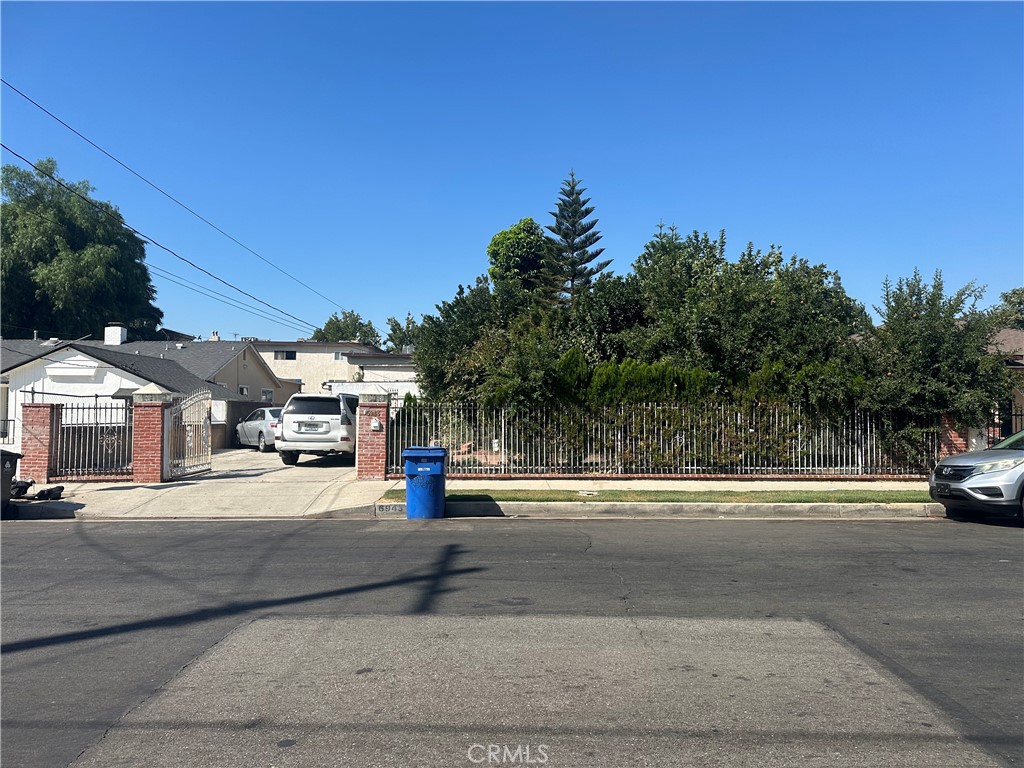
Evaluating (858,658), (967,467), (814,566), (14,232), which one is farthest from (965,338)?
(14,232)

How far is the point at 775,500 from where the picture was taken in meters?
13.9

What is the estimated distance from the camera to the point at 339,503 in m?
13.7

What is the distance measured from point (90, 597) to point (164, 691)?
117 inches

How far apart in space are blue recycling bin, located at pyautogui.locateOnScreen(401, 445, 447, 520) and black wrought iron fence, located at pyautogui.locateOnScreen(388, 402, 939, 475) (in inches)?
176

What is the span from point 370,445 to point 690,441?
715cm

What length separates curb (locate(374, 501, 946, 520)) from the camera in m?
13.1

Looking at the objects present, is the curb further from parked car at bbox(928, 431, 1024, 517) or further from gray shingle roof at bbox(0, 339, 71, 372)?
gray shingle roof at bbox(0, 339, 71, 372)

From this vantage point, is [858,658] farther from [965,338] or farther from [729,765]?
[965,338]

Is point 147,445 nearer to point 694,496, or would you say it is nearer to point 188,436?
point 188,436

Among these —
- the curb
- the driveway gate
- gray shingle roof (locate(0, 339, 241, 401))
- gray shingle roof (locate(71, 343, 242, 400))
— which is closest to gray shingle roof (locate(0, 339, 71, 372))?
gray shingle roof (locate(0, 339, 241, 401))

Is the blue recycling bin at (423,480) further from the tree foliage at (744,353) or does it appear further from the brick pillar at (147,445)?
the brick pillar at (147,445)

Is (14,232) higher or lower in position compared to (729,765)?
higher

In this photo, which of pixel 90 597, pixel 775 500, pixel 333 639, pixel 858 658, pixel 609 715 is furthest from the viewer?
pixel 775 500
